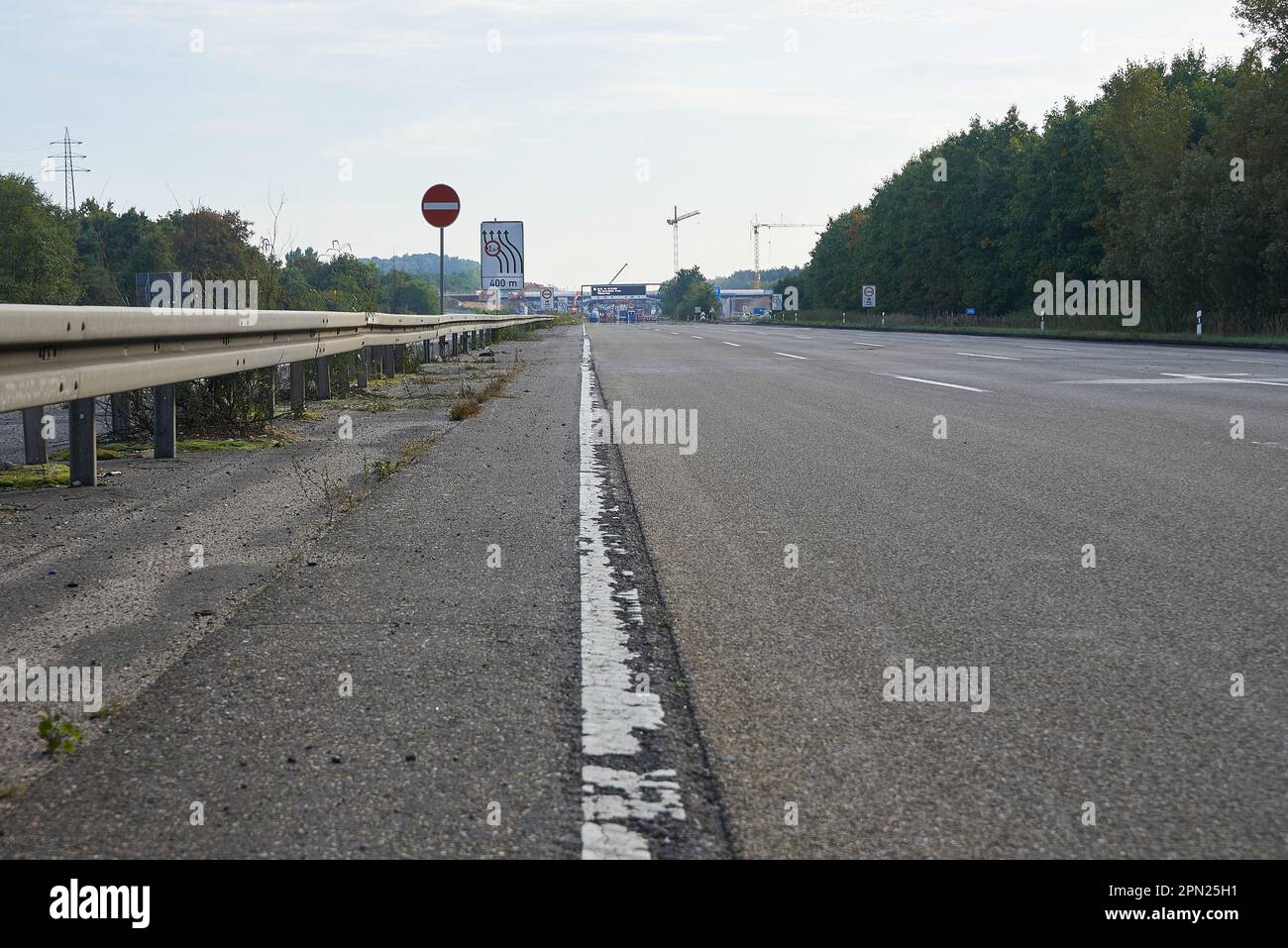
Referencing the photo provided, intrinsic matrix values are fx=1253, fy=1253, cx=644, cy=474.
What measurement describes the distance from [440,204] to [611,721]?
874 inches

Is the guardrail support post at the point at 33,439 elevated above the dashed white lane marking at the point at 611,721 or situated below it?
above

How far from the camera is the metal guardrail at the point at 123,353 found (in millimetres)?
5352

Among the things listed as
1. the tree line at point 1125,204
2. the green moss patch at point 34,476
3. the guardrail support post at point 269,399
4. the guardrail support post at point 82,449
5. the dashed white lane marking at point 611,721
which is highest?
the tree line at point 1125,204

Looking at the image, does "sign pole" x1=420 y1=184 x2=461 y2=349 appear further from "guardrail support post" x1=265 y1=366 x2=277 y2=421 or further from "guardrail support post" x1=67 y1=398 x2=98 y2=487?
"guardrail support post" x1=67 y1=398 x2=98 y2=487

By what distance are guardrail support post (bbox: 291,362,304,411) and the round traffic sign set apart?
13.2 metres

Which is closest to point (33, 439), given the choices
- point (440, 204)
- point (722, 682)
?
point (722, 682)

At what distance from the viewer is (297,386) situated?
37.6 ft

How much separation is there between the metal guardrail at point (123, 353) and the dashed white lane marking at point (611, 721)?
2514 mm

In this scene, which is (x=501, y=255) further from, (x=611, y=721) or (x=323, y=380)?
(x=611, y=721)

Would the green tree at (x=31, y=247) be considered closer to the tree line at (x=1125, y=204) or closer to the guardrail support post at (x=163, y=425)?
the tree line at (x=1125, y=204)

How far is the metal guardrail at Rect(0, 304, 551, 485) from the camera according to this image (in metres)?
5.35

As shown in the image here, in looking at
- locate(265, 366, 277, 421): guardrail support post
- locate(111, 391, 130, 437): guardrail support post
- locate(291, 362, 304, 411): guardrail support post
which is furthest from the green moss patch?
locate(291, 362, 304, 411): guardrail support post

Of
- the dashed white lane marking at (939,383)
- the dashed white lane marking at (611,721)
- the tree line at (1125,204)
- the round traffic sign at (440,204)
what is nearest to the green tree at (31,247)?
the tree line at (1125,204)
